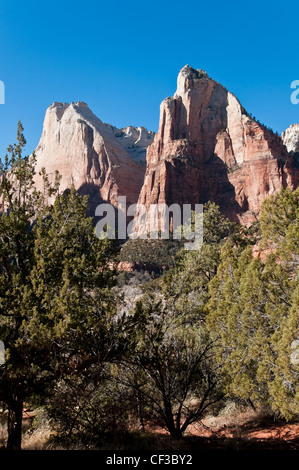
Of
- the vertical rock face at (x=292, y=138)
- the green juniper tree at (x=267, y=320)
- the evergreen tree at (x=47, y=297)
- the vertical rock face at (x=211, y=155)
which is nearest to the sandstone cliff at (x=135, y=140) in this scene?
the vertical rock face at (x=211, y=155)

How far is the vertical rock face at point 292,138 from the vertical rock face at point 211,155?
42807 millimetres

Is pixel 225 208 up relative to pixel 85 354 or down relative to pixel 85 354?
up

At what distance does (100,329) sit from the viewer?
7219mm

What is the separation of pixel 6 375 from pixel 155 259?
6349cm

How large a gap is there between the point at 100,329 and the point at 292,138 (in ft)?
534

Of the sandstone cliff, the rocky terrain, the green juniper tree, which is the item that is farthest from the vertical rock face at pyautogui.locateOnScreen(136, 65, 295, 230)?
the green juniper tree

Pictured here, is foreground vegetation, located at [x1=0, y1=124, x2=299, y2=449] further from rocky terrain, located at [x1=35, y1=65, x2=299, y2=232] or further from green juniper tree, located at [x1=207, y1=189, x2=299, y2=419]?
rocky terrain, located at [x1=35, y1=65, x2=299, y2=232]

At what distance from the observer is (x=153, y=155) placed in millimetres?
110562

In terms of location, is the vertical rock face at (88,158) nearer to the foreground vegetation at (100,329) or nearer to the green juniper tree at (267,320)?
the green juniper tree at (267,320)

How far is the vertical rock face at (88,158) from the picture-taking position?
121062 mm

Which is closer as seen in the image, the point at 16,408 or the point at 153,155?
the point at 16,408

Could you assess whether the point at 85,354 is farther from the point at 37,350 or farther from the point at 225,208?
the point at 225,208
